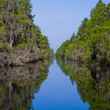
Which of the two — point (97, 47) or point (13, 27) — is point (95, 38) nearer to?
point (97, 47)

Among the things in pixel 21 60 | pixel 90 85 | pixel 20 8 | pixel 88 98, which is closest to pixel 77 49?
pixel 20 8

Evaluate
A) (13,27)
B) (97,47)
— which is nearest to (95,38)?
(97,47)

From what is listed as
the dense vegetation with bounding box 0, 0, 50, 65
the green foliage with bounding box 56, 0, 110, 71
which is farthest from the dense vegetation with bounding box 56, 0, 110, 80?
the dense vegetation with bounding box 0, 0, 50, 65

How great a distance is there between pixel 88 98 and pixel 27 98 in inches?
152

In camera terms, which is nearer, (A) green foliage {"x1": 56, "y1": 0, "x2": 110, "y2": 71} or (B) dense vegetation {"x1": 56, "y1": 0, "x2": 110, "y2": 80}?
(B) dense vegetation {"x1": 56, "y1": 0, "x2": 110, "y2": 80}

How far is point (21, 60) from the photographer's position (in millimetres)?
65688

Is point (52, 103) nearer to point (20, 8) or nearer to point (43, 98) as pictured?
point (43, 98)

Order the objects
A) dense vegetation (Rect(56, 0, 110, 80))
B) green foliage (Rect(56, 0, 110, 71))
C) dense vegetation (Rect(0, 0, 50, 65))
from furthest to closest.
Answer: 1. green foliage (Rect(56, 0, 110, 71))
2. dense vegetation (Rect(0, 0, 50, 65))
3. dense vegetation (Rect(56, 0, 110, 80))

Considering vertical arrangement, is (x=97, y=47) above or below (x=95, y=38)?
below

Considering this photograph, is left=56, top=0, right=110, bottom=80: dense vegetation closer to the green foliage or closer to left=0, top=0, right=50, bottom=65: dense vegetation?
the green foliage

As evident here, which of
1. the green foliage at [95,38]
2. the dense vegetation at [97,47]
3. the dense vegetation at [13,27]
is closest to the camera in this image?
the dense vegetation at [97,47]

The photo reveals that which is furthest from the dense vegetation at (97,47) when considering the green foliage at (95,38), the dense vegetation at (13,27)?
the dense vegetation at (13,27)

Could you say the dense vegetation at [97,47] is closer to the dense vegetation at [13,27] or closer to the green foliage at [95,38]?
the green foliage at [95,38]

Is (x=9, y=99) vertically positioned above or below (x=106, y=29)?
below
